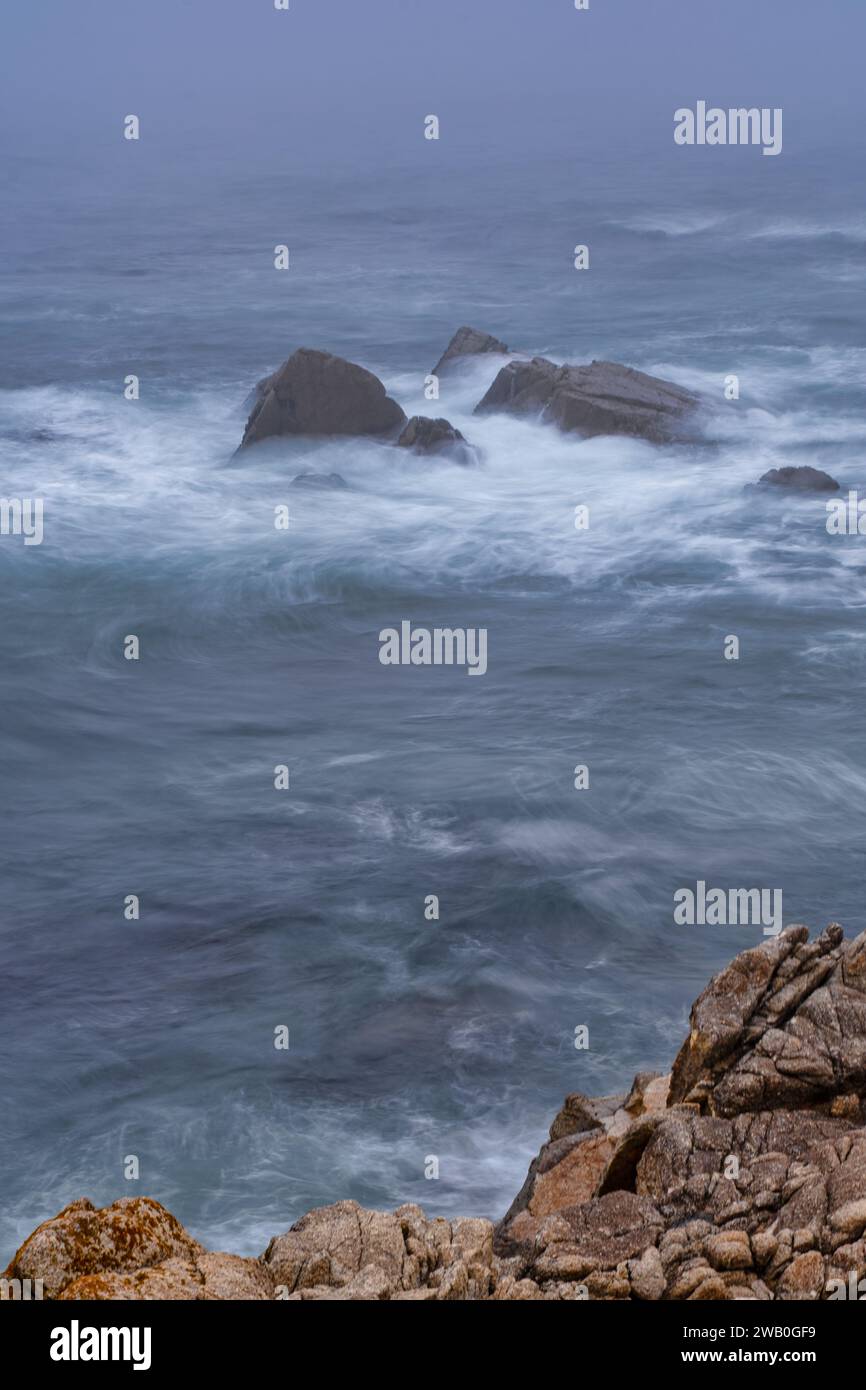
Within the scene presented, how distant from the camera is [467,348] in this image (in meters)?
91.1

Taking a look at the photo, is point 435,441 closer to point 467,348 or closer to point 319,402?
point 319,402

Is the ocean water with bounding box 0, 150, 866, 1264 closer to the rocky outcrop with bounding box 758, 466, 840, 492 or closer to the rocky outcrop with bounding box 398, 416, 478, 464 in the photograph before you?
the rocky outcrop with bounding box 398, 416, 478, 464

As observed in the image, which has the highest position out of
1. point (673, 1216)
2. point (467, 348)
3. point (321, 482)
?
point (467, 348)

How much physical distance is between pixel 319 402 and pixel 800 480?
65.6 feet

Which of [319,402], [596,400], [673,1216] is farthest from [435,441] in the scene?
[673,1216]

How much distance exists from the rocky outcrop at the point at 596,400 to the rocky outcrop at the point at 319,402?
6569 mm

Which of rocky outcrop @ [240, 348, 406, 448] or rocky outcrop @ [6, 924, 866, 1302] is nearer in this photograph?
rocky outcrop @ [6, 924, 866, 1302]

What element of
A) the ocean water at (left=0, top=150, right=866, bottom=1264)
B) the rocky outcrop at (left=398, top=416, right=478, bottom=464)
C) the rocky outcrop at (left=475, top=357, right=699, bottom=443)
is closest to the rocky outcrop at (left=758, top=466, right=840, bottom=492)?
the ocean water at (left=0, top=150, right=866, bottom=1264)

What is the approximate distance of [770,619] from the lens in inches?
2451

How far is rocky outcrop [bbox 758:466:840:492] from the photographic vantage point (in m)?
74.2

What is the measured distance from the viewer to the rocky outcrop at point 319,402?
7806 cm

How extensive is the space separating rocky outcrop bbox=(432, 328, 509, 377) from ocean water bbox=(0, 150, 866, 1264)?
1.62m

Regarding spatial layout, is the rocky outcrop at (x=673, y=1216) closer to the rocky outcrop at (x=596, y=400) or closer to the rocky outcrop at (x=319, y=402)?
the rocky outcrop at (x=319, y=402)
